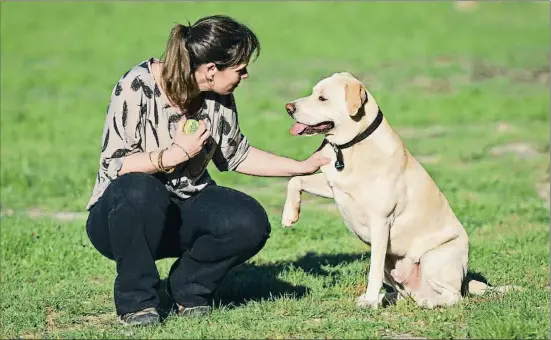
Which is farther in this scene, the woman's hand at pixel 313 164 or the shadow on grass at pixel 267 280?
the shadow on grass at pixel 267 280

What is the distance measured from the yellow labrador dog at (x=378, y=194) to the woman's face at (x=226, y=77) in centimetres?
39

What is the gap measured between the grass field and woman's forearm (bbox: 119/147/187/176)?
78 centimetres

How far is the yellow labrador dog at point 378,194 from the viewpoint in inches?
228

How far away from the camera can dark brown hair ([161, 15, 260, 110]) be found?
544 centimetres

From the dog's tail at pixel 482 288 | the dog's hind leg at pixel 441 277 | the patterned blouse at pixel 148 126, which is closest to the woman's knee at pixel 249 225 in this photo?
the patterned blouse at pixel 148 126

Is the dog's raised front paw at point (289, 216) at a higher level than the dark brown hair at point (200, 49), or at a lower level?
lower

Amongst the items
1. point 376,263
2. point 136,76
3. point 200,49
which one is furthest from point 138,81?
point 376,263

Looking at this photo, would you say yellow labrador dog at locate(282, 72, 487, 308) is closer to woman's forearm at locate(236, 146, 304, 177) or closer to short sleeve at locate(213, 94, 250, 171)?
woman's forearm at locate(236, 146, 304, 177)

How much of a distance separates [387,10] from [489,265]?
70.9 feet

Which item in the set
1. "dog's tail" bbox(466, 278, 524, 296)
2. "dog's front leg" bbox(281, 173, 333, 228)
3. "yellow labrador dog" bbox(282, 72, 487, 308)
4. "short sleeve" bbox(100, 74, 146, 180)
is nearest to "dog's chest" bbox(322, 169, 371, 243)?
"yellow labrador dog" bbox(282, 72, 487, 308)

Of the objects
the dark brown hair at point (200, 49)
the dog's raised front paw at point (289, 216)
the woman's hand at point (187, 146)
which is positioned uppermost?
the dark brown hair at point (200, 49)

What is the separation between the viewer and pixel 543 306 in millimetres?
5711

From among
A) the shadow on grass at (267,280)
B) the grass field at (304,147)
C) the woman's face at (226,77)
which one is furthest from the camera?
the shadow on grass at (267,280)

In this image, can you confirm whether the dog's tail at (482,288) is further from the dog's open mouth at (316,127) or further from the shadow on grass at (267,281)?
the dog's open mouth at (316,127)
